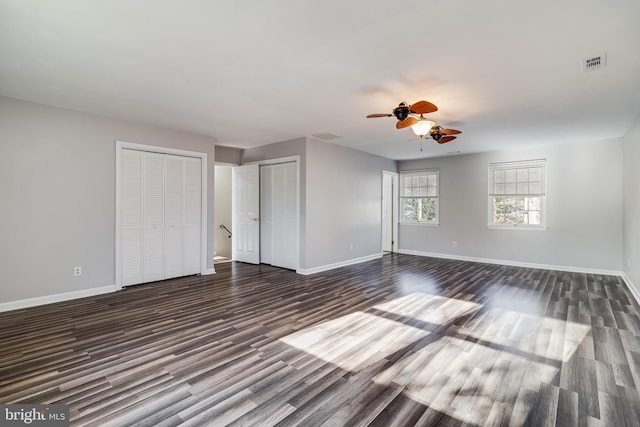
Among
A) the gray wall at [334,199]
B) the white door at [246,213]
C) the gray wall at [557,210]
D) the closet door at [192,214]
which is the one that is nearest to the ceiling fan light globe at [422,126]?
the gray wall at [334,199]

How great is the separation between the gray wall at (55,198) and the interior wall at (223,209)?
3.20 m

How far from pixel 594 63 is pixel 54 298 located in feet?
22.2

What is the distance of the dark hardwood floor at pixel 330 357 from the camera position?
1908mm

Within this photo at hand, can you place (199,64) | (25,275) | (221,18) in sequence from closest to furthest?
(221,18), (199,64), (25,275)

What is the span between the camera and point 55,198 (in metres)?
4.06

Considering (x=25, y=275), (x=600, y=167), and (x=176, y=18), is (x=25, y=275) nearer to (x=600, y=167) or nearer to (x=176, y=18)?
(x=176, y=18)

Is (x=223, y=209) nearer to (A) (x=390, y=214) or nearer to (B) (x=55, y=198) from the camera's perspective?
(B) (x=55, y=198)

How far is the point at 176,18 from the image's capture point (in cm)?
219

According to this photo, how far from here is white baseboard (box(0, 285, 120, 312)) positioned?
12.3 feet

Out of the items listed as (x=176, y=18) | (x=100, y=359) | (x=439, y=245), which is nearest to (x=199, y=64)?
(x=176, y=18)

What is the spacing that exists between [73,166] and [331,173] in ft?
14.1

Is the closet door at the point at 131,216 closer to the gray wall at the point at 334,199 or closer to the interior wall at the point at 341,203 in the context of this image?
the gray wall at the point at 334,199

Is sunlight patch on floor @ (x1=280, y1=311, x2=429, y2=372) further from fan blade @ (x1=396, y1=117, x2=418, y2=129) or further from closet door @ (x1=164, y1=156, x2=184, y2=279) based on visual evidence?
closet door @ (x1=164, y1=156, x2=184, y2=279)

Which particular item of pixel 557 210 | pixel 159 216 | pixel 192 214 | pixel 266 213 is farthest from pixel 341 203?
pixel 557 210
